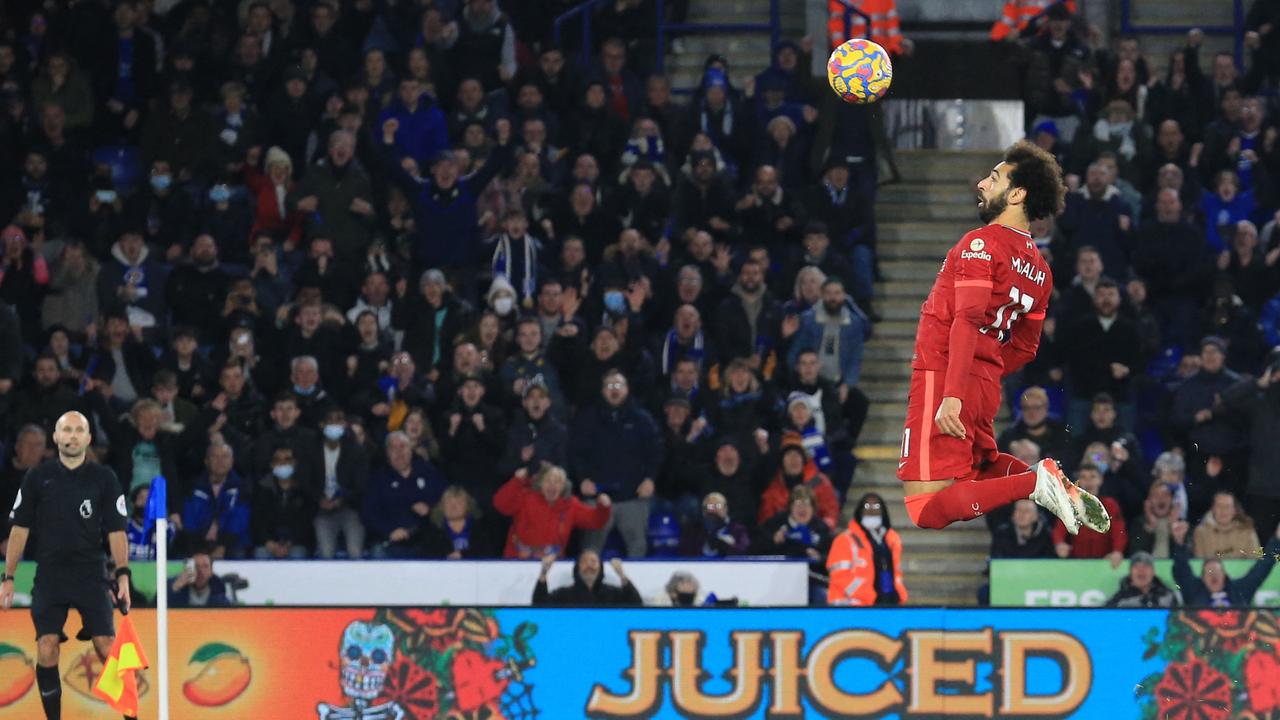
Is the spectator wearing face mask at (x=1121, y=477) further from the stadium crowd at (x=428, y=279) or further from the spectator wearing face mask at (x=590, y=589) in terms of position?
the spectator wearing face mask at (x=590, y=589)

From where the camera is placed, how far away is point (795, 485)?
55.9ft

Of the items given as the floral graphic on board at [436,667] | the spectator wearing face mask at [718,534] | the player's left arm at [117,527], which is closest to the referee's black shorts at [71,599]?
the player's left arm at [117,527]

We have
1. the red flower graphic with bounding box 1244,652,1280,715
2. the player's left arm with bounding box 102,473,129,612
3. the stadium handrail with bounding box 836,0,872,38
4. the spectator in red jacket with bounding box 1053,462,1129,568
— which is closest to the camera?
the player's left arm with bounding box 102,473,129,612

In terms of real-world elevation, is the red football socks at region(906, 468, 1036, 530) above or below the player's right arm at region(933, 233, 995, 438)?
below

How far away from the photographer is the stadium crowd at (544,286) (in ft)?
56.0

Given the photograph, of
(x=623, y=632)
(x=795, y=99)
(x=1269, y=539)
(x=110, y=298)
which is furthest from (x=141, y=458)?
(x=1269, y=539)

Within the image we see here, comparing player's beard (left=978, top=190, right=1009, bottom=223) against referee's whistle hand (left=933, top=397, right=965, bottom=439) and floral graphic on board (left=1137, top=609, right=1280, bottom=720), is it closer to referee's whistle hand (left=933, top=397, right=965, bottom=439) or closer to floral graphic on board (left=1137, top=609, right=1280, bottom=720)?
referee's whistle hand (left=933, top=397, right=965, bottom=439)

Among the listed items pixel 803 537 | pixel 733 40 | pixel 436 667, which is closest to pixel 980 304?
pixel 436 667

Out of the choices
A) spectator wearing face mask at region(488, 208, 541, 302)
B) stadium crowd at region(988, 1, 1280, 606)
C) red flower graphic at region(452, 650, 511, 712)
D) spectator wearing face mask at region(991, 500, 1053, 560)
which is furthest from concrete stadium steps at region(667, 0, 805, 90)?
red flower graphic at region(452, 650, 511, 712)

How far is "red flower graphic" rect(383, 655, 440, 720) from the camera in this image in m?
14.8

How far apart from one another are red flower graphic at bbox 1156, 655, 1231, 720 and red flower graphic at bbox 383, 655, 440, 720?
478 cm

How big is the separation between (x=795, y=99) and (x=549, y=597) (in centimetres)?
584

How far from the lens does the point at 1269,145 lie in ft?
63.3

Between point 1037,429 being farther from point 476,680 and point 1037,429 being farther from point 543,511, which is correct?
point 476,680
